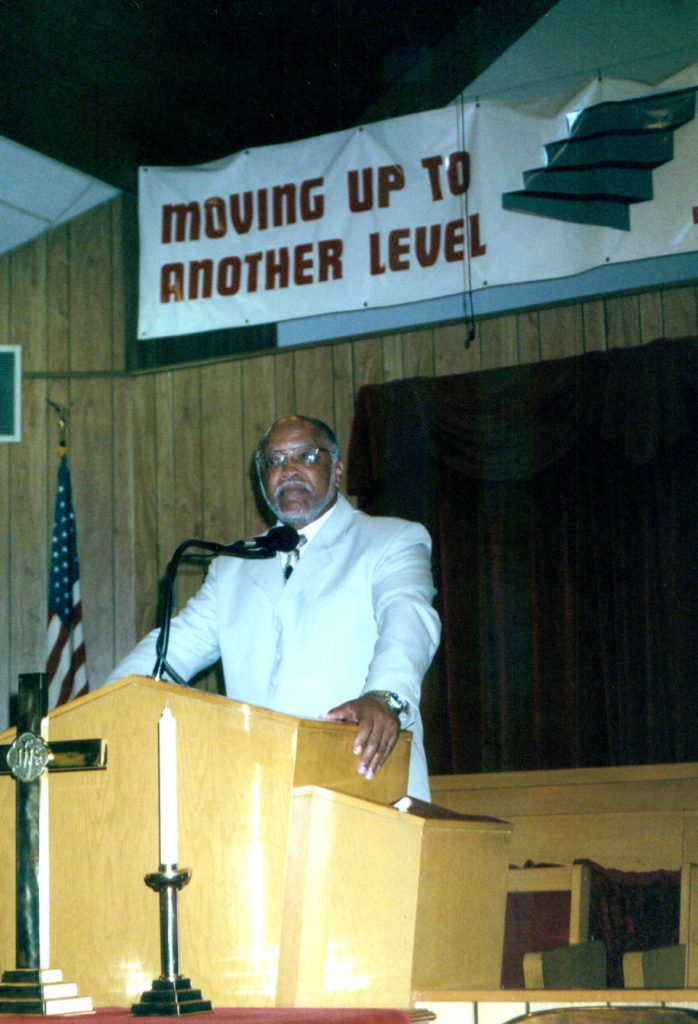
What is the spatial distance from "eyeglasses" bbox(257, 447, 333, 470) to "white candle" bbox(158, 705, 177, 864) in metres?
1.37

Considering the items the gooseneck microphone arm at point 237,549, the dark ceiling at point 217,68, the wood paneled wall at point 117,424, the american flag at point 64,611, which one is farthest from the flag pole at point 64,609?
the gooseneck microphone arm at point 237,549

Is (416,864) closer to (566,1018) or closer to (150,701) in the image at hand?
(566,1018)

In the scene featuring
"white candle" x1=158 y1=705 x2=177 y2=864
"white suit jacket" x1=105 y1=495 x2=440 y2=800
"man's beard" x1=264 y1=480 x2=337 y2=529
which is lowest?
"white candle" x1=158 y1=705 x2=177 y2=864

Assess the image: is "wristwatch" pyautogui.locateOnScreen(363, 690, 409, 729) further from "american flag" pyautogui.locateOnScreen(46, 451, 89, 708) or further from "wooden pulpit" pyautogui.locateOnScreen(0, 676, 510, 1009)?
"american flag" pyautogui.locateOnScreen(46, 451, 89, 708)

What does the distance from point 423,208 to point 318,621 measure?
3406mm

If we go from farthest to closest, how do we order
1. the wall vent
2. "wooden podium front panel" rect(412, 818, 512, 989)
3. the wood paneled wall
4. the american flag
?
the wall vent
the wood paneled wall
the american flag
"wooden podium front panel" rect(412, 818, 512, 989)

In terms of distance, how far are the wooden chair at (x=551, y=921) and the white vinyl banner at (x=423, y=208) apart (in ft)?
8.13

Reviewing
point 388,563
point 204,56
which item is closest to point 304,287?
point 204,56

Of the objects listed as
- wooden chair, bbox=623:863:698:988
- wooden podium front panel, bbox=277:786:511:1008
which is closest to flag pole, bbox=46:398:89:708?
wooden chair, bbox=623:863:698:988

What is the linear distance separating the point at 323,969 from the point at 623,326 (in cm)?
446

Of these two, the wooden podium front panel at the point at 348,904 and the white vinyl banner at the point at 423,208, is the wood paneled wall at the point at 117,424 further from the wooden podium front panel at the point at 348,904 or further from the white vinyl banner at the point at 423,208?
the wooden podium front panel at the point at 348,904

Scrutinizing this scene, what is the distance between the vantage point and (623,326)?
5754mm

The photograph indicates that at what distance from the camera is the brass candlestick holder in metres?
1.50

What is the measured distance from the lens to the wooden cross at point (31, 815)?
63.0 inches
